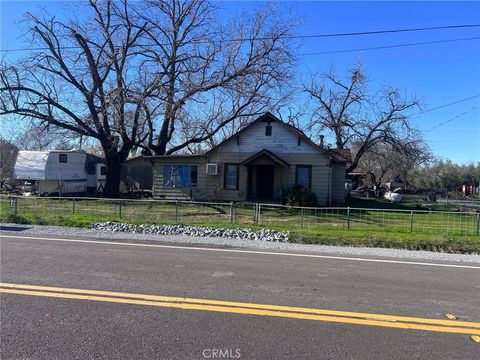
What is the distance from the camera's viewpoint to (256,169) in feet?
87.8

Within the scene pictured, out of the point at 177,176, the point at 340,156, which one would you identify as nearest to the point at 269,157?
the point at 340,156

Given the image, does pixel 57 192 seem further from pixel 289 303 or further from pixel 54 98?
pixel 289 303

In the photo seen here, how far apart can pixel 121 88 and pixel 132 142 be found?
5747mm

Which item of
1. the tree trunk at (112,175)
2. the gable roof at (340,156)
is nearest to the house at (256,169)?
the gable roof at (340,156)

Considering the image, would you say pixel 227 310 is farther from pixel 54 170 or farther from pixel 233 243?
pixel 54 170

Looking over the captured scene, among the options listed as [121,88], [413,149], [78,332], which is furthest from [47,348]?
[413,149]

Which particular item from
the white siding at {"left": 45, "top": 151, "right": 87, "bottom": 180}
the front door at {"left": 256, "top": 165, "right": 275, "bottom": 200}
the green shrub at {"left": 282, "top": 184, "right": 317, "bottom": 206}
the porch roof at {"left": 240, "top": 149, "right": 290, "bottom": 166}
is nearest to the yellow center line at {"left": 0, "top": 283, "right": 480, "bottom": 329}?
the green shrub at {"left": 282, "top": 184, "right": 317, "bottom": 206}

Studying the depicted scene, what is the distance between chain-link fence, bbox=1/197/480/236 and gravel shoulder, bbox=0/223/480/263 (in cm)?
181

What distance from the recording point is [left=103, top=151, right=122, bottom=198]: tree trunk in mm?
30000

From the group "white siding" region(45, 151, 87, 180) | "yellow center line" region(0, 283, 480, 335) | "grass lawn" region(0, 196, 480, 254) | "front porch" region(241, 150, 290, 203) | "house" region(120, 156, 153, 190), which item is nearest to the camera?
"yellow center line" region(0, 283, 480, 335)

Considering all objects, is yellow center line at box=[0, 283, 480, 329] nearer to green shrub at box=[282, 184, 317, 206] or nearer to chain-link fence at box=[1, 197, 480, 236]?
chain-link fence at box=[1, 197, 480, 236]

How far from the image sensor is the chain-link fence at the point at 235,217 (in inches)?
547

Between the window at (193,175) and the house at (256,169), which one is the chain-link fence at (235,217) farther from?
the window at (193,175)

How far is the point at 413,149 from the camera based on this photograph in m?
38.0
